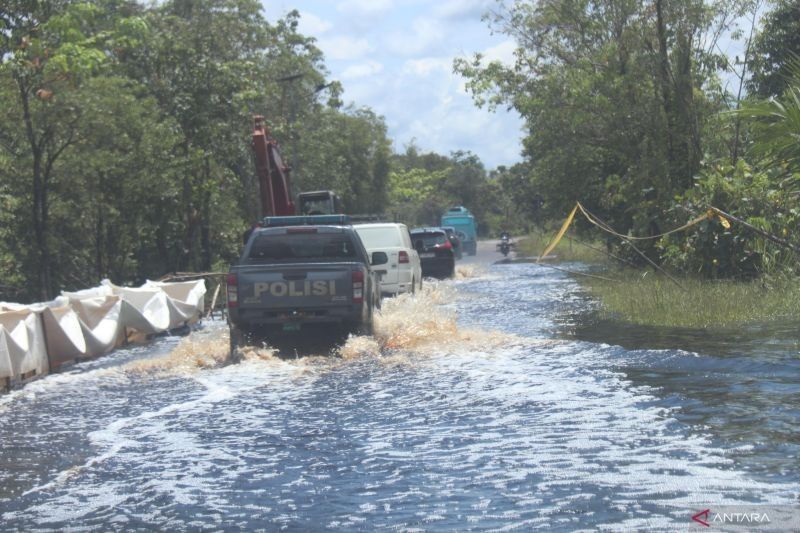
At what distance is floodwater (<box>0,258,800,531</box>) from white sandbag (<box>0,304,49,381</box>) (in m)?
0.30

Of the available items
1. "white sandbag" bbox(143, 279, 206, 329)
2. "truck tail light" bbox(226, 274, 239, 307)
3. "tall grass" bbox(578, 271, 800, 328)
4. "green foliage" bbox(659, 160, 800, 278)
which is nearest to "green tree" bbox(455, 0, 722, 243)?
"green foliage" bbox(659, 160, 800, 278)

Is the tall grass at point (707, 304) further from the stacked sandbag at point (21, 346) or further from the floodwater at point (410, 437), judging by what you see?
the stacked sandbag at point (21, 346)

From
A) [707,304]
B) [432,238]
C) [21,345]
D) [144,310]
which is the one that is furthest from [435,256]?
[21,345]

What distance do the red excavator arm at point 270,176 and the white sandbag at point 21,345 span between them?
1216 centimetres

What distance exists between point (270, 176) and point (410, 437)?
18351 millimetres

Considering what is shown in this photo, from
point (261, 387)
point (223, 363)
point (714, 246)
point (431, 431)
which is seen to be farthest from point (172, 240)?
point (431, 431)

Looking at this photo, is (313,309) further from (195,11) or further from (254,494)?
(195,11)

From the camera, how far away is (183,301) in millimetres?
20391

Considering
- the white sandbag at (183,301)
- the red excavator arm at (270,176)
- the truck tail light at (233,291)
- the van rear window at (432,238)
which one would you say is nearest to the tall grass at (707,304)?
the truck tail light at (233,291)

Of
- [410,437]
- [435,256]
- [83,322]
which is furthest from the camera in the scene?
[435,256]

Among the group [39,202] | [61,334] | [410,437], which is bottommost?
[410,437]

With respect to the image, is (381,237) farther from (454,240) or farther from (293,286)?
(454,240)

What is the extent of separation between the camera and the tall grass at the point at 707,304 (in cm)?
1642

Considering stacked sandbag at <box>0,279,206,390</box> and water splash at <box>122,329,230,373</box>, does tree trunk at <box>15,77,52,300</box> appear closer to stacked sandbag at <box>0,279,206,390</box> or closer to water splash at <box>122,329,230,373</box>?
stacked sandbag at <box>0,279,206,390</box>
